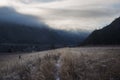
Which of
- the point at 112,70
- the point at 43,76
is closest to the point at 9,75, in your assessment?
the point at 43,76

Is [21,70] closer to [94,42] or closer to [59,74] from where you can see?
[59,74]

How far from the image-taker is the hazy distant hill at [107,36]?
167175 millimetres

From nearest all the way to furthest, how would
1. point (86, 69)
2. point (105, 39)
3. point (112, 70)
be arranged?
point (112, 70)
point (86, 69)
point (105, 39)

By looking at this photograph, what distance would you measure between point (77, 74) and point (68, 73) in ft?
1.97

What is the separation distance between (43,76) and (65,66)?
176 cm

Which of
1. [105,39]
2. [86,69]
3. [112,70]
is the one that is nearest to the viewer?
[112,70]

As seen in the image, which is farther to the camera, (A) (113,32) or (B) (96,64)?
(A) (113,32)

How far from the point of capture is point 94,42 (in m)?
183

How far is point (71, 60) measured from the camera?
24266 millimetres

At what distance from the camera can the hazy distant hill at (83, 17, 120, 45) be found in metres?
167

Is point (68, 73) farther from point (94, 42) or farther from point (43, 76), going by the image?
point (94, 42)

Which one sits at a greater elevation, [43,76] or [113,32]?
[113,32]

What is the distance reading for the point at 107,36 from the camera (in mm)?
178000

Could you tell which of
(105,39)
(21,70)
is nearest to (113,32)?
(105,39)
